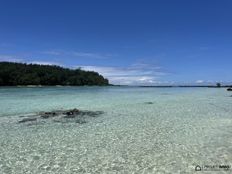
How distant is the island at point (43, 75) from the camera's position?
139875 millimetres

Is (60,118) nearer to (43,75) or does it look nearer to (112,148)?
(112,148)

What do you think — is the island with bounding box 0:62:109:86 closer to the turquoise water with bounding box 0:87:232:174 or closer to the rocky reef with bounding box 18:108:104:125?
the rocky reef with bounding box 18:108:104:125

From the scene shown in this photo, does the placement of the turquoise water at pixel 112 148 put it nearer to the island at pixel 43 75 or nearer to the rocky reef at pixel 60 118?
the rocky reef at pixel 60 118

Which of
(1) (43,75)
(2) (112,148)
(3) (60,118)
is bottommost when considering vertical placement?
(2) (112,148)

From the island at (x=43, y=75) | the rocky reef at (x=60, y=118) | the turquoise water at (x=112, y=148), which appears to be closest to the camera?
the turquoise water at (x=112, y=148)

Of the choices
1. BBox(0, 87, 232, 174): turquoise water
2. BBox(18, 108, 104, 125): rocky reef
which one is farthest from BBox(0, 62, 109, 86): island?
BBox(0, 87, 232, 174): turquoise water

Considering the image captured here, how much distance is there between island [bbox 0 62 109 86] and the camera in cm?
13988

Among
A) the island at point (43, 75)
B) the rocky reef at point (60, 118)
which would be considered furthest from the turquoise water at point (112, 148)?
the island at point (43, 75)

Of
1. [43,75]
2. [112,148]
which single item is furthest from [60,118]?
[43,75]

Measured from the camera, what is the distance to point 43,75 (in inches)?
6196

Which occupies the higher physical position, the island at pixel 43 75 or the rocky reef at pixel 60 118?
the island at pixel 43 75

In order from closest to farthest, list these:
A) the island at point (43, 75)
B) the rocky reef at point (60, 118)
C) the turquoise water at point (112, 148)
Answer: the turquoise water at point (112, 148) → the rocky reef at point (60, 118) → the island at point (43, 75)

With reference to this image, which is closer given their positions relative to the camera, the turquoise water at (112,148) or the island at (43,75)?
the turquoise water at (112,148)

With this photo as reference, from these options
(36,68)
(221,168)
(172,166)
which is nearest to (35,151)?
(172,166)
